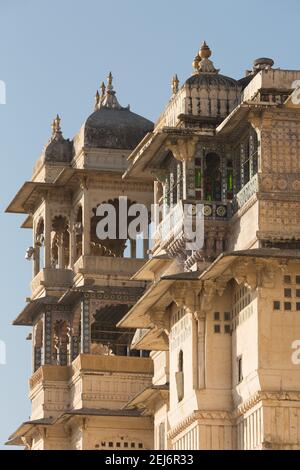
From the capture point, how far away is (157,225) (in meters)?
51.9

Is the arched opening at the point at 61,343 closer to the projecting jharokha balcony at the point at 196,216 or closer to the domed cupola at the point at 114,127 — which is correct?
the domed cupola at the point at 114,127

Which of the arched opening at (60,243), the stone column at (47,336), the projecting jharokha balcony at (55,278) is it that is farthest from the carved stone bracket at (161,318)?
the arched opening at (60,243)

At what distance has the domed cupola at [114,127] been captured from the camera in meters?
60.8

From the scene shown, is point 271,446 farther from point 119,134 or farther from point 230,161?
point 119,134

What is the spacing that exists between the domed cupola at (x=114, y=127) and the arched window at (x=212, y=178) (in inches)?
452

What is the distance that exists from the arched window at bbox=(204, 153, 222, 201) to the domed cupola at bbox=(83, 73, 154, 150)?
11491 millimetres

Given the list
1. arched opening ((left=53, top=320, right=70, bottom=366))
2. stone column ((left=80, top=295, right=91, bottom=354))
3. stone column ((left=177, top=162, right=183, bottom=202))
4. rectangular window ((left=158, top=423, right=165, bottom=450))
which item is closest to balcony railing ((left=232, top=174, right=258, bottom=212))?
stone column ((left=177, top=162, right=183, bottom=202))

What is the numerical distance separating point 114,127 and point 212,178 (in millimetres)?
11875

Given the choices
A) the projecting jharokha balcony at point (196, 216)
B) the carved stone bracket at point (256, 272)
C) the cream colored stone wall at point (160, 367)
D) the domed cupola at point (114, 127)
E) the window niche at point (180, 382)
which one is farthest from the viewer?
the domed cupola at point (114, 127)

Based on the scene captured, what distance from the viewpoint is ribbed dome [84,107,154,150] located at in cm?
6081

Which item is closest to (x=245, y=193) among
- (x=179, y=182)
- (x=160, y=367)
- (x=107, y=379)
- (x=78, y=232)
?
(x=179, y=182)

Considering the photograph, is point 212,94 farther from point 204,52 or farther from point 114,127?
point 114,127
